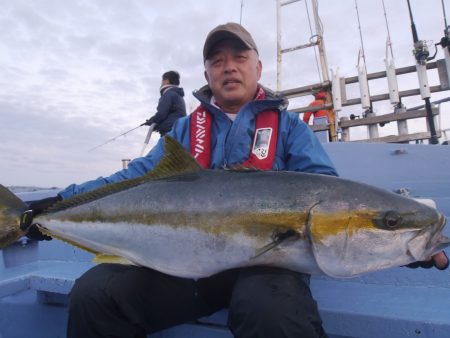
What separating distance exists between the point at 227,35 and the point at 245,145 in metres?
0.88

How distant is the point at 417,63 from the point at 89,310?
7271mm

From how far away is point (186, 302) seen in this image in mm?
1803

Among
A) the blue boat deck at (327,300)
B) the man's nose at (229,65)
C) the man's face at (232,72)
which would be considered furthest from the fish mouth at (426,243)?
the man's nose at (229,65)

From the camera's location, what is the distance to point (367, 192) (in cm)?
161

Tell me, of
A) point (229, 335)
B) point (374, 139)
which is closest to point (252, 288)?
point (229, 335)

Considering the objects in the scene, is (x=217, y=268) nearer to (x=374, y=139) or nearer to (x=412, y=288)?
(x=412, y=288)

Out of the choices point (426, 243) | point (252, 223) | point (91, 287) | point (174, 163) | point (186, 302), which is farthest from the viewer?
point (174, 163)

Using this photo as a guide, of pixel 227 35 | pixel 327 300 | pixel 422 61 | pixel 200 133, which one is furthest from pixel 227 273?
pixel 422 61

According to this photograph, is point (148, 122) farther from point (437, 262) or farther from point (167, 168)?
point (437, 262)

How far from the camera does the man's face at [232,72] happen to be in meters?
2.69

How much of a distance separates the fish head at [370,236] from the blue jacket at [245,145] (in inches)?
28.0

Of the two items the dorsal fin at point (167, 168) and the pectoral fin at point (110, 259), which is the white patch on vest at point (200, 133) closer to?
the dorsal fin at point (167, 168)

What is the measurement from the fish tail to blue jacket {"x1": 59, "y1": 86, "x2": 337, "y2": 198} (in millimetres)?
278

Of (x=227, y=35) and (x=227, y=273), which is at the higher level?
(x=227, y=35)
